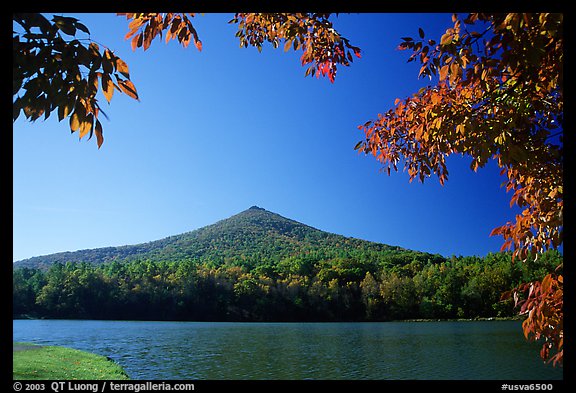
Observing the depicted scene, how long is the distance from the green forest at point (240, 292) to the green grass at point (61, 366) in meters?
26.8

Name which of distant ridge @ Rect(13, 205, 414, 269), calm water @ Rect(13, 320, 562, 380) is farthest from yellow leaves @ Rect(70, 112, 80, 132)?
distant ridge @ Rect(13, 205, 414, 269)


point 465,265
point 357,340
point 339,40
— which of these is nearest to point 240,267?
point 465,265

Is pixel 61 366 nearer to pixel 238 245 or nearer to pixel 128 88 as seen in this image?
pixel 128 88

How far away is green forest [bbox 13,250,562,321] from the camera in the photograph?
3912 centimetres

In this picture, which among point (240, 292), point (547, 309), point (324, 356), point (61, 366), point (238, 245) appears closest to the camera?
point (547, 309)

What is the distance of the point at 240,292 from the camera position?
4159 cm

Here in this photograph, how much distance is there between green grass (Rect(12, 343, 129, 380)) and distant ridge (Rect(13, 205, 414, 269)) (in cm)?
3577

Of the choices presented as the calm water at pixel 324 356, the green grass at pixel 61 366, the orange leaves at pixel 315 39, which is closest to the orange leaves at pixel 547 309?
the orange leaves at pixel 315 39

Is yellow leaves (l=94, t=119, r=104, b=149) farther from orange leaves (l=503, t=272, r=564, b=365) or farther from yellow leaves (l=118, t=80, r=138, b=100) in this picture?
orange leaves (l=503, t=272, r=564, b=365)

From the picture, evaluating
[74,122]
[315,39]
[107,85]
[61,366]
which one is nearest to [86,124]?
[74,122]

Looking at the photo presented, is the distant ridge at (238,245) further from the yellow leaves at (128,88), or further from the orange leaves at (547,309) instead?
the yellow leaves at (128,88)

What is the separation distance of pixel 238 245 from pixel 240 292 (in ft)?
49.6
